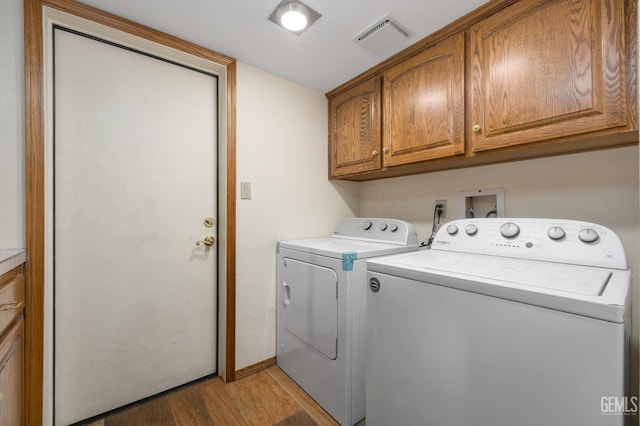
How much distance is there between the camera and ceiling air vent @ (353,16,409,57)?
1397 mm

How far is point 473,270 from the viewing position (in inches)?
36.7

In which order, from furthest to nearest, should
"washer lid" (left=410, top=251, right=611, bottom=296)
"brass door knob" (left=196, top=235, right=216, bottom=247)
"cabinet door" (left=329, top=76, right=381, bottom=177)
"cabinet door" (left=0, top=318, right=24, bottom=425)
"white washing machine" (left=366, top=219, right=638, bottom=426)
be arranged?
"cabinet door" (left=329, top=76, right=381, bottom=177) → "brass door knob" (left=196, top=235, right=216, bottom=247) → "cabinet door" (left=0, top=318, right=24, bottom=425) → "washer lid" (left=410, top=251, right=611, bottom=296) → "white washing machine" (left=366, top=219, right=638, bottom=426)

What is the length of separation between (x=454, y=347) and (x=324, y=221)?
4.74 ft

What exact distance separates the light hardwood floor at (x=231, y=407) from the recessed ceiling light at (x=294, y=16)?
2.05 metres

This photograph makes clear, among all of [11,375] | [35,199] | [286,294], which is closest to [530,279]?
[286,294]

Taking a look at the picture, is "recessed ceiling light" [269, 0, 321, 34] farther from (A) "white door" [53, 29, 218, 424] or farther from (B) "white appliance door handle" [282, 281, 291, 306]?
(B) "white appliance door handle" [282, 281, 291, 306]

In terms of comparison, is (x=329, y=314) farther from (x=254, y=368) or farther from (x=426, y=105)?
(x=426, y=105)

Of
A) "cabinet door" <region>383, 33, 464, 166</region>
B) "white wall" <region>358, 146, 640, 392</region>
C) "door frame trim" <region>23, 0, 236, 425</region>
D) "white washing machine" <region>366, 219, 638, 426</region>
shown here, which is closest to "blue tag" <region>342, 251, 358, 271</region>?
"white washing machine" <region>366, 219, 638, 426</region>

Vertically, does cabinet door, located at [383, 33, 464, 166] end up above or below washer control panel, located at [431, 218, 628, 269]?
above

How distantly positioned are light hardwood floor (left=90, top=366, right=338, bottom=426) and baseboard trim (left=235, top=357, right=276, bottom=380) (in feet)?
0.12

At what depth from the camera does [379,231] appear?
1888 mm

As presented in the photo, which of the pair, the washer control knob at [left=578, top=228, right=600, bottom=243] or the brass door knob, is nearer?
the washer control knob at [left=578, top=228, right=600, bottom=243]

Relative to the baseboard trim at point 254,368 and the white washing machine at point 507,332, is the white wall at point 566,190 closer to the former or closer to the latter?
the white washing machine at point 507,332

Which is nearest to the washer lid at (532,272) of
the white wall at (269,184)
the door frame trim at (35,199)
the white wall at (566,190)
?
the white wall at (566,190)
